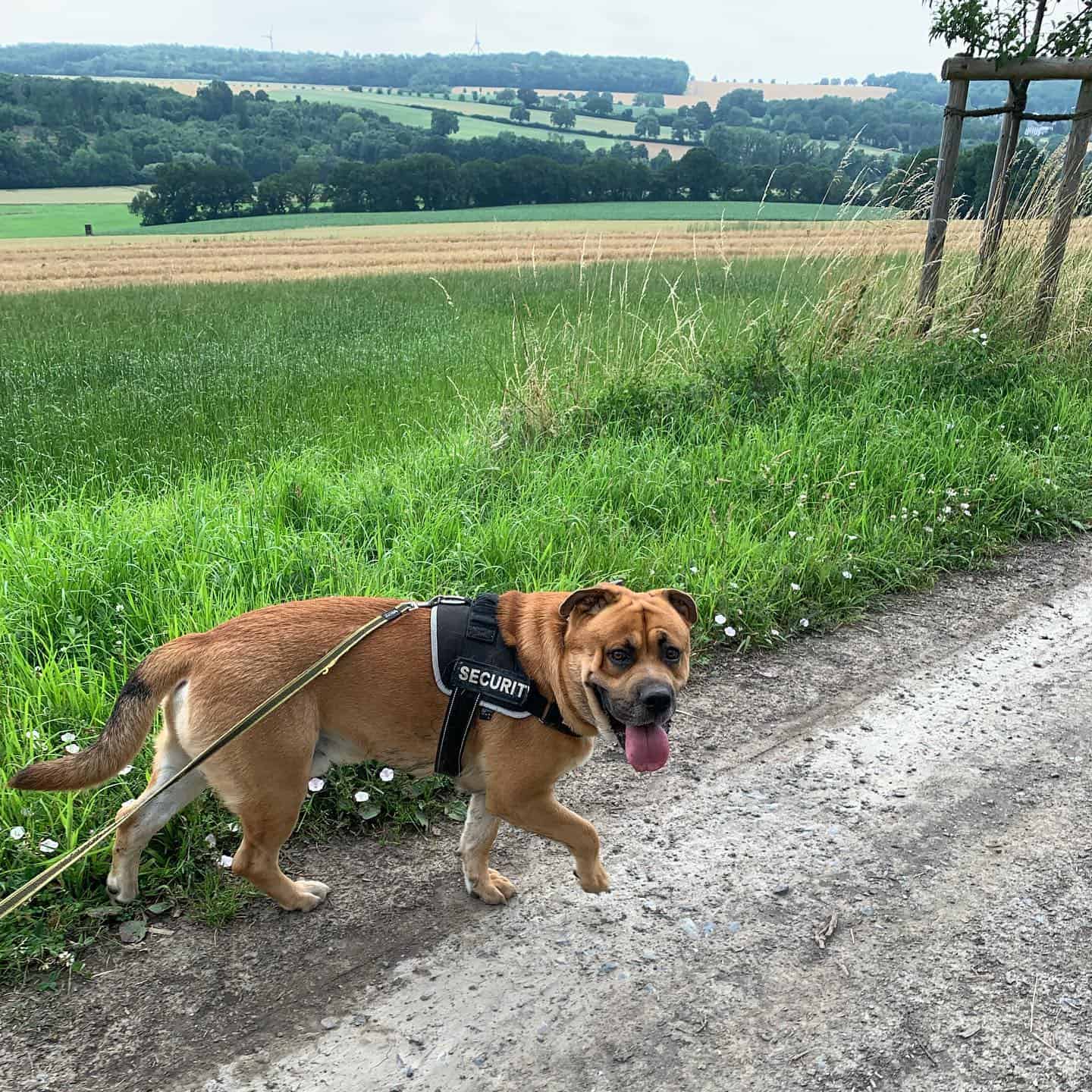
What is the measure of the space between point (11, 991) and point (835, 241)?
8.43 m

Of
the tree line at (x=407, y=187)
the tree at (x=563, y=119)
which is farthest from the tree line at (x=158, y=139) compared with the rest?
the tree at (x=563, y=119)

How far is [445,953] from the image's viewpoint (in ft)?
8.84

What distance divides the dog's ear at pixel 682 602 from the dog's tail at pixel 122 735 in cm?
155

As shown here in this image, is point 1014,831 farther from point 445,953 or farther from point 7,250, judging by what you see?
point 7,250

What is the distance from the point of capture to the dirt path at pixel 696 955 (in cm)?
231

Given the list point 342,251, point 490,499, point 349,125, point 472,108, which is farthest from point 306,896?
point 472,108

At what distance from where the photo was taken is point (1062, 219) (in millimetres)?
8383

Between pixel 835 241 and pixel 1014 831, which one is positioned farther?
pixel 835 241

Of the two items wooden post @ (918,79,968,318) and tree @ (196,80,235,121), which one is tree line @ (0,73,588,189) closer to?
tree @ (196,80,235,121)

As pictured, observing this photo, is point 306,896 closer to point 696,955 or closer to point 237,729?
point 237,729

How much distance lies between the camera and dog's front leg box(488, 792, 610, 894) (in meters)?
2.75

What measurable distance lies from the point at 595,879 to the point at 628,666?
770 millimetres

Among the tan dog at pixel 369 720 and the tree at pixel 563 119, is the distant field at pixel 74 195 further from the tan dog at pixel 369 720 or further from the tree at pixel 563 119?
the tan dog at pixel 369 720

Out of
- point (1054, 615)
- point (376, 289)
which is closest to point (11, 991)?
point (1054, 615)
